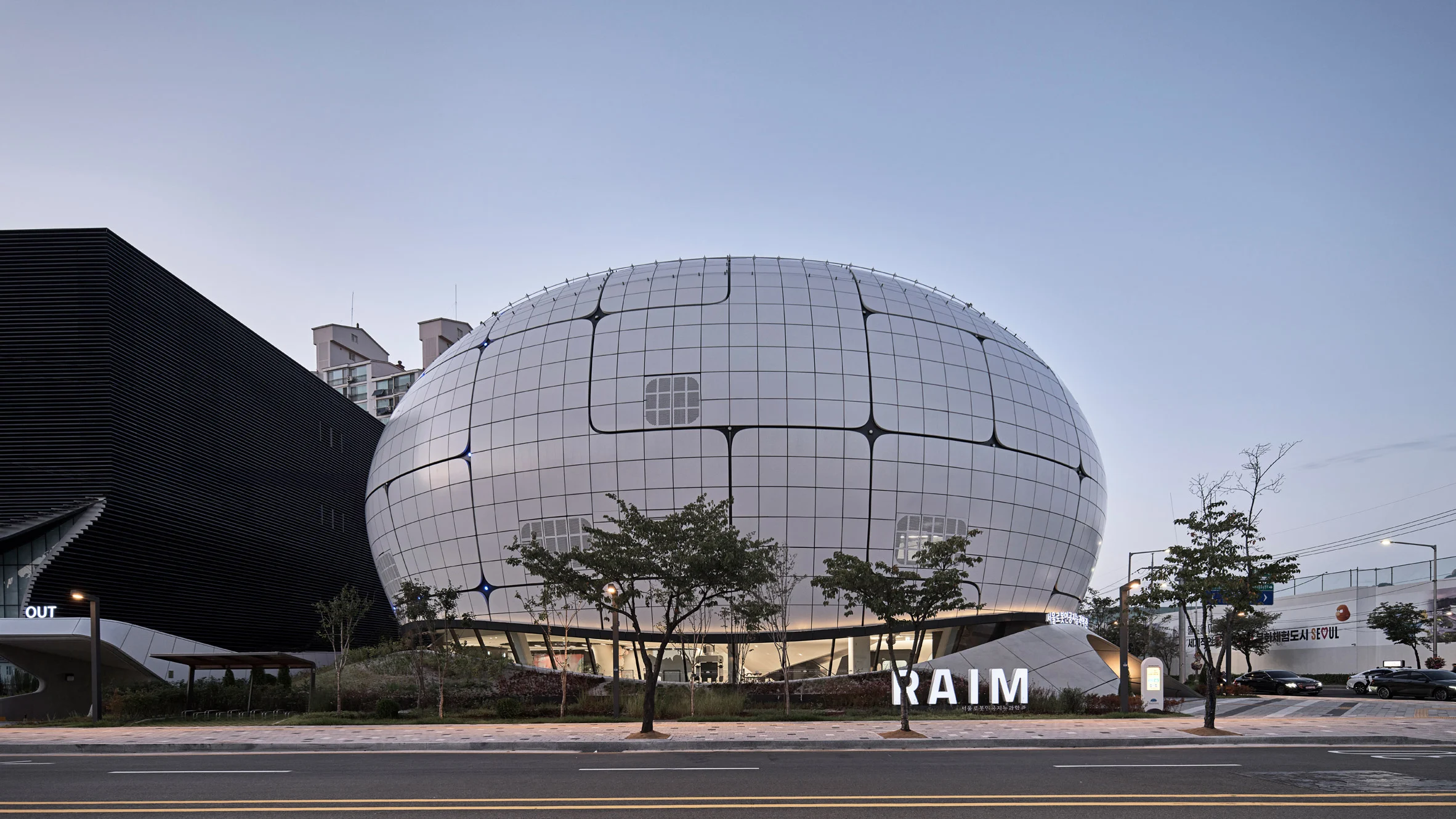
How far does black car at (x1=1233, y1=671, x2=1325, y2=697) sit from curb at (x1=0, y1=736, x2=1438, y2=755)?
29569 mm

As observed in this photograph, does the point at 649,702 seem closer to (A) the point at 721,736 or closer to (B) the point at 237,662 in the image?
(A) the point at 721,736

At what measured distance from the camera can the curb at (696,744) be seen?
68.6 feet

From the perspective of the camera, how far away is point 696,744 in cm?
2114

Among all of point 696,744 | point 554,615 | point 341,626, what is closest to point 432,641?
point 554,615

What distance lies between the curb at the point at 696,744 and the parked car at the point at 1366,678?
26251 mm

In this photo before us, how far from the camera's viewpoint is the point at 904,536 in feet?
124

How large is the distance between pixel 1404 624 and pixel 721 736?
5414cm

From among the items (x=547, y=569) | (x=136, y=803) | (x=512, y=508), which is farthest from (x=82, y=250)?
(x=136, y=803)

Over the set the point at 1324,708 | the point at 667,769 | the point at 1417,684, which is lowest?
the point at 1417,684

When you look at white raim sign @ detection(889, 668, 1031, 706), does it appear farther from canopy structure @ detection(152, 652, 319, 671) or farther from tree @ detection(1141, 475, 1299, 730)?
canopy structure @ detection(152, 652, 319, 671)

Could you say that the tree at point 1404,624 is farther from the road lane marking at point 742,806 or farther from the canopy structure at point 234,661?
the canopy structure at point 234,661

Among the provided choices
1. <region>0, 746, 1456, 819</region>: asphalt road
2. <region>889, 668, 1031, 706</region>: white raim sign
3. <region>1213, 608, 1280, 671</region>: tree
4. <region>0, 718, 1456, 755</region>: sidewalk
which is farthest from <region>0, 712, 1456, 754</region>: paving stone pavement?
<region>1213, 608, 1280, 671</region>: tree

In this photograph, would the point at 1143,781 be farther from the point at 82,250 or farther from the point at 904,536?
the point at 82,250

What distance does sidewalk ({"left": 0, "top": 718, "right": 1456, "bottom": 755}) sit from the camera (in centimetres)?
2130
